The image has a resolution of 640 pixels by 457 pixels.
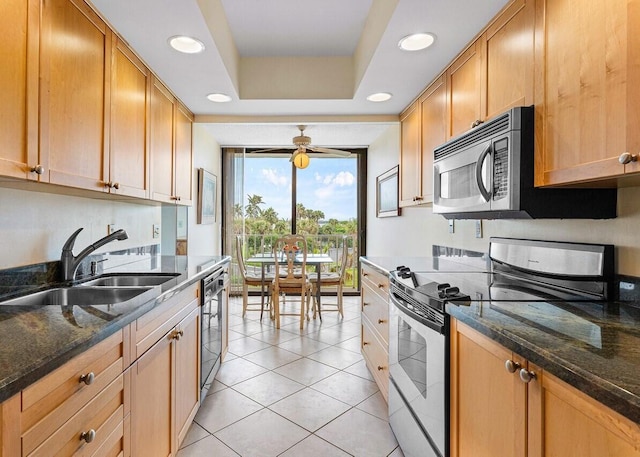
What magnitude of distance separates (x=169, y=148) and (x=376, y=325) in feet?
6.54

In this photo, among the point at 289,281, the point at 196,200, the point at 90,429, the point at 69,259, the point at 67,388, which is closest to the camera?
the point at 67,388

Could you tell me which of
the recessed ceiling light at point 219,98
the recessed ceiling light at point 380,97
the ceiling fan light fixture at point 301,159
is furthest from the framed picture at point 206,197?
the recessed ceiling light at point 380,97

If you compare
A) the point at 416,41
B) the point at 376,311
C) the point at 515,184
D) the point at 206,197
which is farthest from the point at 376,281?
the point at 206,197

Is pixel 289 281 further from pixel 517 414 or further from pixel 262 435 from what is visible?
pixel 517 414

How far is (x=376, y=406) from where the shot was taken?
92.1 inches

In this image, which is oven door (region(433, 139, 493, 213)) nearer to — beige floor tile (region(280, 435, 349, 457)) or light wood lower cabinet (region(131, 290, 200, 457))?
beige floor tile (region(280, 435, 349, 457))

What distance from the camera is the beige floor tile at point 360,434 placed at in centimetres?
191

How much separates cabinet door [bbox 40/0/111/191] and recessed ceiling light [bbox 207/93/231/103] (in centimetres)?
109

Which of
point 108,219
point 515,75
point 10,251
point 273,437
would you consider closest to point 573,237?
point 515,75

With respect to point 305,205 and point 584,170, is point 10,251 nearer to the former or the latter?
point 584,170

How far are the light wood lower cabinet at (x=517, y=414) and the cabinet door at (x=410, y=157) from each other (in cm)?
169

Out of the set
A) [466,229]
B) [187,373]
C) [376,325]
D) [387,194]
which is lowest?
[187,373]

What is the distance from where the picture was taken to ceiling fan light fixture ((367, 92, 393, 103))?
279cm

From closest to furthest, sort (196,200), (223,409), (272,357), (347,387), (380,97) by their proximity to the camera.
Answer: (223,409)
(347,387)
(380,97)
(272,357)
(196,200)
